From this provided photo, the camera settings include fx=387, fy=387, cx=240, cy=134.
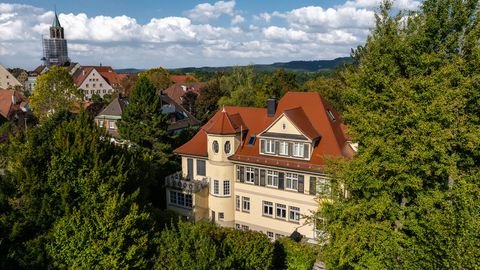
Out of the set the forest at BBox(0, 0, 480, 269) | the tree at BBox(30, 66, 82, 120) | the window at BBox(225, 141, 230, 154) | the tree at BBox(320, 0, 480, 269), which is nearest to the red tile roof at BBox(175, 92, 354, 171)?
the window at BBox(225, 141, 230, 154)

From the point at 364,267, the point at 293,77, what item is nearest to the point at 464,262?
the point at 364,267

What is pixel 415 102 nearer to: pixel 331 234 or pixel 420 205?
pixel 420 205

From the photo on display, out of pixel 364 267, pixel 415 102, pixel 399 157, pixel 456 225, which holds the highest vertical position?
pixel 415 102

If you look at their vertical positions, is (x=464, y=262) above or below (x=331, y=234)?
above

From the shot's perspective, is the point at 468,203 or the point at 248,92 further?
the point at 248,92

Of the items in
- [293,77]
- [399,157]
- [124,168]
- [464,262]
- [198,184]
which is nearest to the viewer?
[464,262]

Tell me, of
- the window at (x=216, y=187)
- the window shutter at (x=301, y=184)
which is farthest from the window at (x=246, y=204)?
the window shutter at (x=301, y=184)

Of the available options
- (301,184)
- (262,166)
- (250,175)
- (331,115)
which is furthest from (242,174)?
(331,115)

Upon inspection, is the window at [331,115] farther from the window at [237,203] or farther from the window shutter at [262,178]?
the window at [237,203]
